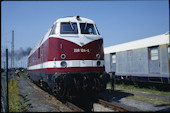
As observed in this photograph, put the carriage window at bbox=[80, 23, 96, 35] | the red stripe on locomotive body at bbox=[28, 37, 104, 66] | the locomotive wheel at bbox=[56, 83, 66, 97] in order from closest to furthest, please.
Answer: the locomotive wheel at bbox=[56, 83, 66, 97] < the red stripe on locomotive body at bbox=[28, 37, 104, 66] < the carriage window at bbox=[80, 23, 96, 35]

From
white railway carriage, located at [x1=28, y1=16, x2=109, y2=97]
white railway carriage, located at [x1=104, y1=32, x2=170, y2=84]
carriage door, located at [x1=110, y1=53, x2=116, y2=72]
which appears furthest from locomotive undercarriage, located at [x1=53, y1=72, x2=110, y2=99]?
carriage door, located at [x1=110, y1=53, x2=116, y2=72]

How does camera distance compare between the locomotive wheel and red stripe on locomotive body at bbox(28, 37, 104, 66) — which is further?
red stripe on locomotive body at bbox(28, 37, 104, 66)

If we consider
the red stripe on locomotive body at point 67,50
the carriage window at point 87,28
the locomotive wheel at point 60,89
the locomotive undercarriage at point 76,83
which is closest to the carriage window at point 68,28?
the carriage window at point 87,28

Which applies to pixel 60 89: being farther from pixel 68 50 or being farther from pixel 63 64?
pixel 68 50

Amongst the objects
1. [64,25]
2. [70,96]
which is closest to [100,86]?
[70,96]

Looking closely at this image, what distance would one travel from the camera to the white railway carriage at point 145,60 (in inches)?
450

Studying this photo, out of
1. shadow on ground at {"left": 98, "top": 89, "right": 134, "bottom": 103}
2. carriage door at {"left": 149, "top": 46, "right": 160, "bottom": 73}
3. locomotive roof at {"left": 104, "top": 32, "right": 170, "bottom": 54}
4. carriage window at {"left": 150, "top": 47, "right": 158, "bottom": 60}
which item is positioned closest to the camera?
shadow on ground at {"left": 98, "top": 89, "right": 134, "bottom": 103}

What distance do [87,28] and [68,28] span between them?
1006 millimetres

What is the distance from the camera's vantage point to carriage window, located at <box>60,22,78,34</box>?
8562mm

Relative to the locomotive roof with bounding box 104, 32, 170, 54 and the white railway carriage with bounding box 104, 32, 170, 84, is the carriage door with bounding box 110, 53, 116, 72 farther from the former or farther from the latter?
the locomotive roof with bounding box 104, 32, 170, 54

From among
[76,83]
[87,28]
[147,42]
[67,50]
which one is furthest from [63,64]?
[147,42]

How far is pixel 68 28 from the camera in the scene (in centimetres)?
868

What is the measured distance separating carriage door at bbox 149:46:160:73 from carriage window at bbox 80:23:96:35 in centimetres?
529

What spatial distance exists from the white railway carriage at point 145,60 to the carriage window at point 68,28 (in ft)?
12.7
